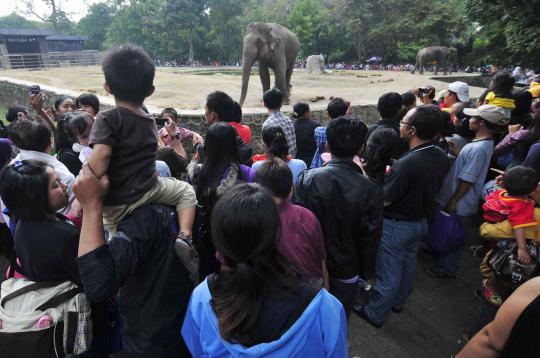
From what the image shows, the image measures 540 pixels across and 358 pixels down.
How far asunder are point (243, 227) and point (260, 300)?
0.23 metres

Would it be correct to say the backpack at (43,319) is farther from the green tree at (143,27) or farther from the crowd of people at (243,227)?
the green tree at (143,27)

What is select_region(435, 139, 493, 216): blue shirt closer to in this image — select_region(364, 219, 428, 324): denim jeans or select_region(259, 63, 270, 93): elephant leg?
select_region(364, 219, 428, 324): denim jeans

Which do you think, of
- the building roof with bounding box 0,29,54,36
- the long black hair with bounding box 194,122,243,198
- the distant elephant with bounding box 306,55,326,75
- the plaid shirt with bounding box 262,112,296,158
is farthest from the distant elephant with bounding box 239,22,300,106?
the building roof with bounding box 0,29,54,36

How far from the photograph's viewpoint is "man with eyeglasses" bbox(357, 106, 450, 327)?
2.55 meters

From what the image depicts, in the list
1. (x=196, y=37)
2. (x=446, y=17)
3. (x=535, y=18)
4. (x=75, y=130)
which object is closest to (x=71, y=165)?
(x=75, y=130)

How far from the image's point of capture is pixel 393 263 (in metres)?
2.77

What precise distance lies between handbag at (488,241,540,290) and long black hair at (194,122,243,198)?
193 centimetres

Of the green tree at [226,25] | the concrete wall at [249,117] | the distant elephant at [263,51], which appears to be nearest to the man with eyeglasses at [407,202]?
the concrete wall at [249,117]

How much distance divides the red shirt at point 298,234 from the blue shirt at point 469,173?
1831 millimetres

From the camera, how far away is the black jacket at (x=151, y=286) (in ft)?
4.67

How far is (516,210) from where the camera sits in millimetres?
2434

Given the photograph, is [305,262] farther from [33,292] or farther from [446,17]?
[446,17]

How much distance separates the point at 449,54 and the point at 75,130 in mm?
23252

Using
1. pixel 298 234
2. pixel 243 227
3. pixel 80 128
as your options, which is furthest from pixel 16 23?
pixel 243 227
